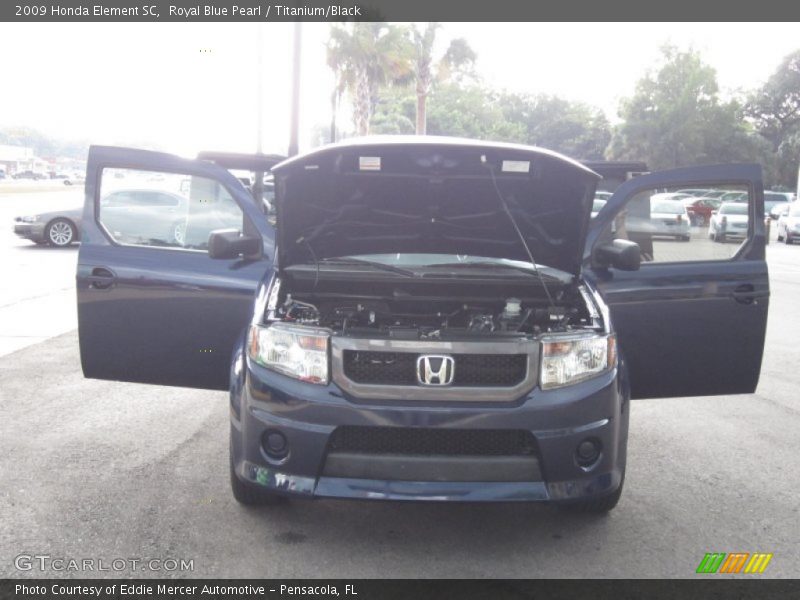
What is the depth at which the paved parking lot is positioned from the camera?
3.79 m

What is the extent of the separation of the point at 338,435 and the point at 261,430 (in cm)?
35

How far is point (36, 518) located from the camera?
13.6 ft

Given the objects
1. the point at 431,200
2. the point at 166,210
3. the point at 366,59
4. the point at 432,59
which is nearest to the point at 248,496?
the point at 431,200

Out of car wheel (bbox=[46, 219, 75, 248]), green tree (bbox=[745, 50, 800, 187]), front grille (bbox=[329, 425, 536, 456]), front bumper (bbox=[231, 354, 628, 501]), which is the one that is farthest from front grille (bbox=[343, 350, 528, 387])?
green tree (bbox=[745, 50, 800, 187])

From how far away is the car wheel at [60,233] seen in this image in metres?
20.0

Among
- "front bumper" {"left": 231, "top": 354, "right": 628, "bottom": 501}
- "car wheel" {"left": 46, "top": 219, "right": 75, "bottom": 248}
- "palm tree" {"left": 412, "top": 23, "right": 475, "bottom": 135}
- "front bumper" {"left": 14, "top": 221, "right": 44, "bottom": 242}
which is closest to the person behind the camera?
"front bumper" {"left": 231, "top": 354, "right": 628, "bottom": 501}

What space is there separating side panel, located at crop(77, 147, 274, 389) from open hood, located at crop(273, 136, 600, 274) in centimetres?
57

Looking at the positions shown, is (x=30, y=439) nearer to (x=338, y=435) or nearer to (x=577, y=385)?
(x=338, y=435)

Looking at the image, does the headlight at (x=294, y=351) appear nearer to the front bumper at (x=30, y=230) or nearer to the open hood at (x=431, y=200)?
the open hood at (x=431, y=200)

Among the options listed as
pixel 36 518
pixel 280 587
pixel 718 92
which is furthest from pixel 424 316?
pixel 718 92

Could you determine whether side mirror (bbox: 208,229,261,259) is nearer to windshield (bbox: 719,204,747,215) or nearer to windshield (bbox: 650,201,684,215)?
windshield (bbox: 650,201,684,215)

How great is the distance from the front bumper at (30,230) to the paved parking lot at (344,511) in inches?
561

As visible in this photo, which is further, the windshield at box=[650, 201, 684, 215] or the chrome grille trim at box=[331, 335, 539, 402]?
the windshield at box=[650, 201, 684, 215]

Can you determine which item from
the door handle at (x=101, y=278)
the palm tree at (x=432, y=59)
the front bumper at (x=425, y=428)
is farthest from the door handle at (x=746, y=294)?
the palm tree at (x=432, y=59)
